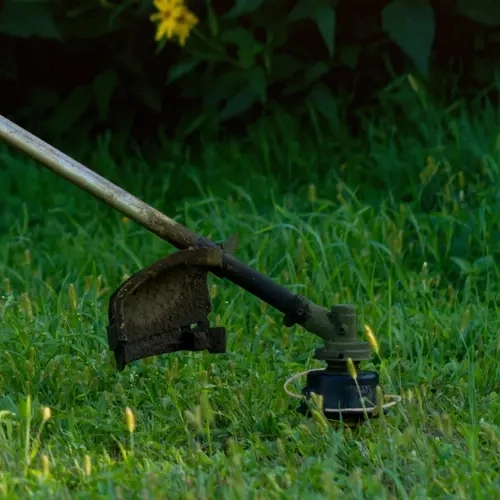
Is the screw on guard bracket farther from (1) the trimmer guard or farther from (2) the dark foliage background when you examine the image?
(2) the dark foliage background

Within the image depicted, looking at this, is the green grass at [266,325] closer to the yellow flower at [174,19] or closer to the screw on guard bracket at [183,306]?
the screw on guard bracket at [183,306]

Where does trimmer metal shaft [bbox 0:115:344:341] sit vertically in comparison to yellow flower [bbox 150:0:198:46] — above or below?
below

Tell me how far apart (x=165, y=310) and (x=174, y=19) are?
2209 mm

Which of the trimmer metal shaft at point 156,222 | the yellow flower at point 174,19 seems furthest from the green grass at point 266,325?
the yellow flower at point 174,19

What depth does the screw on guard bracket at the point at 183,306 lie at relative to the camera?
9.39 feet

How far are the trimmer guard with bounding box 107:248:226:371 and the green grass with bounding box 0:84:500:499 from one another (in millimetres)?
168

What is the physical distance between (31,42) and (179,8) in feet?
3.47

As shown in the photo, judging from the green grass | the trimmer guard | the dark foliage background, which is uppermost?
the dark foliage background

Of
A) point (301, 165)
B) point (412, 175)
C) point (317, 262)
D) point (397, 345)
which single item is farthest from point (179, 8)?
point (397, 345)

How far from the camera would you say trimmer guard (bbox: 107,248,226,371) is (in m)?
2.86

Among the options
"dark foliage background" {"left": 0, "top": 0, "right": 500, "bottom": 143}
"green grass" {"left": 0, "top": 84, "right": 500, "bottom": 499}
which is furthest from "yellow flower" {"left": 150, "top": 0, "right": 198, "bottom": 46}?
"green grass" {"left": 0, "top": 84, "right": 500, "bottom": 499}

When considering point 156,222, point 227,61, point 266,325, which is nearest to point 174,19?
point 227,61

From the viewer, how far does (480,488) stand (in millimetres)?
2418

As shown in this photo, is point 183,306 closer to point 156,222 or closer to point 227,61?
point 156,222
